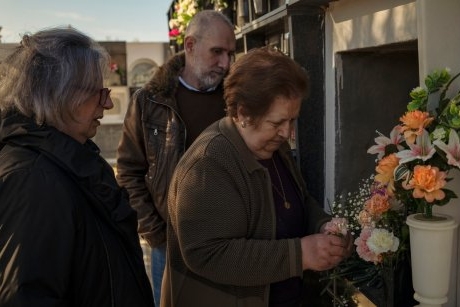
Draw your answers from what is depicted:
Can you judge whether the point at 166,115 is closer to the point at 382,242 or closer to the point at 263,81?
the point at 263,81

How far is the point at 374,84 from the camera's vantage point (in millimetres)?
2570

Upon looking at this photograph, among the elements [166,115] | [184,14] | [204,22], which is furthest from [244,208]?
[184,14]

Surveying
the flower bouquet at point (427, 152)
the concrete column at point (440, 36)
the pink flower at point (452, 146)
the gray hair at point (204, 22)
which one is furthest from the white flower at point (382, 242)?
the gray hair at point (204, 22)

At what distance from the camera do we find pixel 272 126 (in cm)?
163

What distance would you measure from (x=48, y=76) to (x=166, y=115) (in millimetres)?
1205

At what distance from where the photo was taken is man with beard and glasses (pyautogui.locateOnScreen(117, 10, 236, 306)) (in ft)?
8.17

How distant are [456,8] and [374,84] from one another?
1.07 metres

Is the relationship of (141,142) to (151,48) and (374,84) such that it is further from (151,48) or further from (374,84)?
(151,48)

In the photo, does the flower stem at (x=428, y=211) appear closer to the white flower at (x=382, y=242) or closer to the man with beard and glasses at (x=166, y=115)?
the white flower at (x=382, y=242)

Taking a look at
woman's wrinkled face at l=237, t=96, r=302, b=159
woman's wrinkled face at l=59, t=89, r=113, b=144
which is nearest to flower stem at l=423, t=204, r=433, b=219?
woman's wrinkled face at l=237, t=96, r=302, b=159

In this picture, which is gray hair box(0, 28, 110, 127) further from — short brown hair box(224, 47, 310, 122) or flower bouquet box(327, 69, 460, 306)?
flower bouquet box(327, 69, 460, 306)

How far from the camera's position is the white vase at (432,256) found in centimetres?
147

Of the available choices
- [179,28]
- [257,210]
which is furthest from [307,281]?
[179,28]

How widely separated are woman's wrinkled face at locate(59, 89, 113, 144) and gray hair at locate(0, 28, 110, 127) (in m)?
0.02
